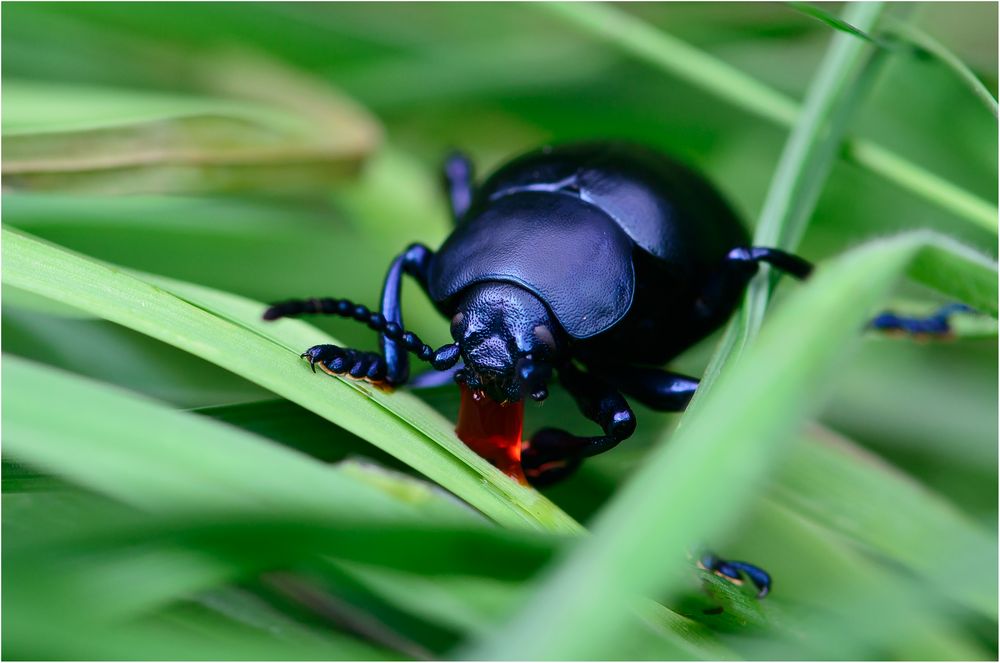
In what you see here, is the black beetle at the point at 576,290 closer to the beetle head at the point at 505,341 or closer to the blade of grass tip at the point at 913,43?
the beetle head at the point at 505,341

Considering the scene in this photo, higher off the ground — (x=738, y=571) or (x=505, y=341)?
(x=505, y=341)

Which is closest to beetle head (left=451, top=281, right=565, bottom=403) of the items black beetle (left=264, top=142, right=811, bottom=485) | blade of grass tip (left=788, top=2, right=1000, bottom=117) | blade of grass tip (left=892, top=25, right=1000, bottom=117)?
black beetle (left=264, top=142, right=811, bottom=485)

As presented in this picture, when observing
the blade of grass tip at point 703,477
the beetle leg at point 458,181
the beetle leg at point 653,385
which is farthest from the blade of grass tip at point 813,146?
the beetle leg at point 458,181

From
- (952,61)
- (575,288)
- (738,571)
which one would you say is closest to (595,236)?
(575,288)

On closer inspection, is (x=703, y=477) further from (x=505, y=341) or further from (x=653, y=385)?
(x=653, y=385)

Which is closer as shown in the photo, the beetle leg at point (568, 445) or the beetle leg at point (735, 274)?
the beetle leg at point (568, 445)

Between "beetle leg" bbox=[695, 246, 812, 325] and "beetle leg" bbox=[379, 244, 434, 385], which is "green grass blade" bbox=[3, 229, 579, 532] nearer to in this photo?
"beetle leg" bbox=[379, 244, 434, 385]

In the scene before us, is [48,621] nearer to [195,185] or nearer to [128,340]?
[128,340]

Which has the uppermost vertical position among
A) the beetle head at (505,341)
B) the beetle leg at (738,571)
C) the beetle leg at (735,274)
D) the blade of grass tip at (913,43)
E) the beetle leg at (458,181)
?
the beetle leg at (458,181)
